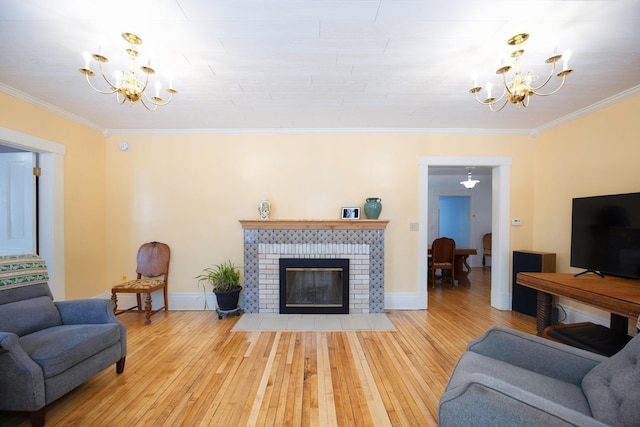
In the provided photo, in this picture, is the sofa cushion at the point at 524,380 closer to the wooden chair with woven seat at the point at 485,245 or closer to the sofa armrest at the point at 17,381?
the sofa armrest at the point at 17,381

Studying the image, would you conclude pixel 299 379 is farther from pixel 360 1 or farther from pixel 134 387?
pixel 360 1

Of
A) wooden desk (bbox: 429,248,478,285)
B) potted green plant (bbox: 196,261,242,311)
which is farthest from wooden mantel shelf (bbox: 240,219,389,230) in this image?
wooden desk (bbox: 429,248,478,285)

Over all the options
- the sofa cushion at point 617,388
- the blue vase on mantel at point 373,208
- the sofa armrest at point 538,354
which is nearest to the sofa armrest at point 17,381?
the sofa armrest at point 538,354

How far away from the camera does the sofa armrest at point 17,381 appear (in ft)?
5.38

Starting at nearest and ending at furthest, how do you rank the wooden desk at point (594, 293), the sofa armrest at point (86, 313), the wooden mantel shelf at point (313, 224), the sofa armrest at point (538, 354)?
the sofa armrest at point (538, 354) < the wooden desk at point (594, 293) < the sofa armrest at point (86, 313) < the wooden mantel shelf at point (313, 224)

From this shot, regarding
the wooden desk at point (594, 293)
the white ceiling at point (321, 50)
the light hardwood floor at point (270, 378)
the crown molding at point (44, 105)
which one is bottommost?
the light hardwood floor at point (270, 378)

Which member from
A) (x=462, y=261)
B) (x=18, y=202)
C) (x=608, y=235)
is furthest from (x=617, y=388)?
(x=18, y=202)

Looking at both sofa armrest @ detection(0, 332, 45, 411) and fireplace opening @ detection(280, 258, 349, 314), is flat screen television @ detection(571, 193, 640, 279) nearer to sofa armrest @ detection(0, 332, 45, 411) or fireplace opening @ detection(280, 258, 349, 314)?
fireplace opening @ detection(280, 258, 349, 314)

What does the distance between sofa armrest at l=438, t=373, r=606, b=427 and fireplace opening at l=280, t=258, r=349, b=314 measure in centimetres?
253

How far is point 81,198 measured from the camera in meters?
3.60

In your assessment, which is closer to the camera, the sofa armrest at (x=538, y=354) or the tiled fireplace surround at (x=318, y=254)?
the sofa armrest at (x=538, y=354)

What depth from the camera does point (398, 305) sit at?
3.96m

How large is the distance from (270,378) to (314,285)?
1658 mm

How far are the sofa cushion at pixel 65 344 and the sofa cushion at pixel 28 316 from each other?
0.08 m
